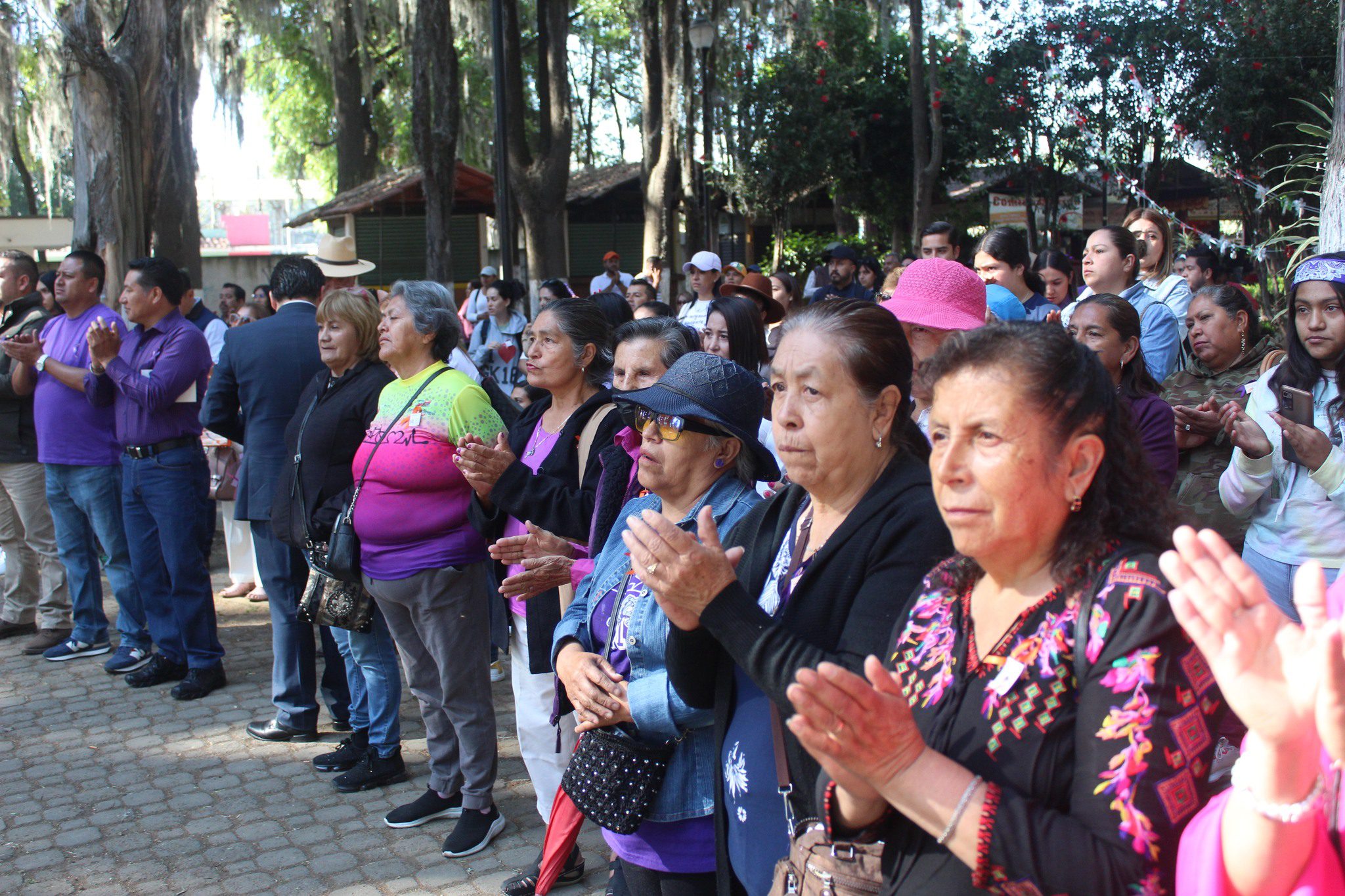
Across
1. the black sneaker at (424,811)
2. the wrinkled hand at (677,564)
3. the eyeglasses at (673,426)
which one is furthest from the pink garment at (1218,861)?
the black sneaker at (424,811)

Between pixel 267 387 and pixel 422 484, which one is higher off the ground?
pixel 267 387

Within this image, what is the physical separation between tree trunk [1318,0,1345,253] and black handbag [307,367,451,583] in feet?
11.8

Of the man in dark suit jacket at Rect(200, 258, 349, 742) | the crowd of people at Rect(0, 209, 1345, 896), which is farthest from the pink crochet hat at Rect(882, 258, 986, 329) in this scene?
the man in dark suit jacket at Rect(200, 258, 349, 742)

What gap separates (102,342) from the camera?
19.2 ft

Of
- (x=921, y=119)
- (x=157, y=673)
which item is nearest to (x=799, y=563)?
(x=157, y=673)

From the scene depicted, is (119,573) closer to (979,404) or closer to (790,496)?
(790,496)

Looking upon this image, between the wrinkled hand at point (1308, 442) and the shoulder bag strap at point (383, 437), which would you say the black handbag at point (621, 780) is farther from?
the wrinkled hand at point (1308, 442)

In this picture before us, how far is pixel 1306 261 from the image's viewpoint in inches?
147

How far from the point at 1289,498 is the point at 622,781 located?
2.39 meters

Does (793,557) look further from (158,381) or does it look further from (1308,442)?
(158,381)

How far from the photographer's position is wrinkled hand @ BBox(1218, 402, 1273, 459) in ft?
11.3

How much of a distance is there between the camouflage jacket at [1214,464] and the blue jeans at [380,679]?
318cm

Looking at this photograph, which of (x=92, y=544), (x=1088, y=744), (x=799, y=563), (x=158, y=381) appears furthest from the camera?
(x=92, y=544)

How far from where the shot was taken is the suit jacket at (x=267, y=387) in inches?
209
